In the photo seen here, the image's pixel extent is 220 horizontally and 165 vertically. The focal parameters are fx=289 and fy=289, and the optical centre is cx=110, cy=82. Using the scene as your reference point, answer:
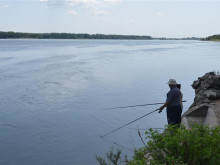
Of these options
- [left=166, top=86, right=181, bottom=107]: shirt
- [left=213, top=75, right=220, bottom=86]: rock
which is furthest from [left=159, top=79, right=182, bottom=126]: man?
[left=213, top=75, right=220, bottom=86]: rock

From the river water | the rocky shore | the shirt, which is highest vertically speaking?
the shirt

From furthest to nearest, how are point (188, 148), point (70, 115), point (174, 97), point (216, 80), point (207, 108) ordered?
point (70, 115) < point (216, 80) < point (207, 108) < point (174, 97) < point (188, 148)

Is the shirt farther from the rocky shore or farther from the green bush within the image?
the green bush

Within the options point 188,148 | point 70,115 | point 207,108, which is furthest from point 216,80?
point 188,148

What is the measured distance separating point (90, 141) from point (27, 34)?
176 metres

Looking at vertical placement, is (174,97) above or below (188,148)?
above

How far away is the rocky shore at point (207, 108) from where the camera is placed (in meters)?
9.14

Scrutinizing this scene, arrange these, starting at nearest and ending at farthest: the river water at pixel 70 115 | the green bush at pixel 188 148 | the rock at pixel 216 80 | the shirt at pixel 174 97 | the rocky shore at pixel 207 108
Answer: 1. the green bush at pixel 188 148
2. the shirt at pixel 174 97
3. the rocky shore at pixel 207 108
4. the river water at pixel 70 115
5. the rock at pixel 216 80

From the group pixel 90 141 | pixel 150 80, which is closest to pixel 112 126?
pixel 90 141

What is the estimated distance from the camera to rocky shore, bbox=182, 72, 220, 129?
9141mm

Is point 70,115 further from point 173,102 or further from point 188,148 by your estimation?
point 188,148

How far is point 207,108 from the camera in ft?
34.3

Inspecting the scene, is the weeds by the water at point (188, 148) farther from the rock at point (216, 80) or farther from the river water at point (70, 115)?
the rock at point (216, 80)

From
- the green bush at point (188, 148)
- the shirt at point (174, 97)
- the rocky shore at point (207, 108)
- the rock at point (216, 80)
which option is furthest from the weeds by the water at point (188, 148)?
the rock at point (216, 80)
